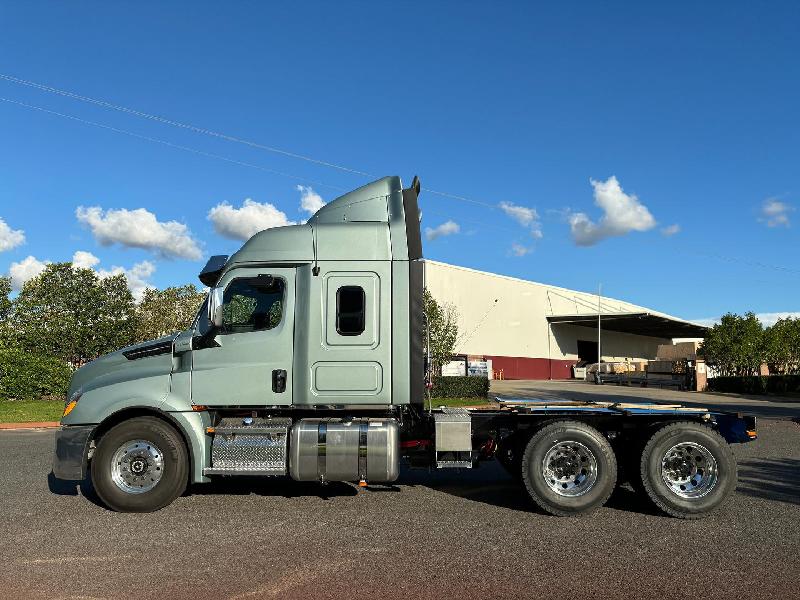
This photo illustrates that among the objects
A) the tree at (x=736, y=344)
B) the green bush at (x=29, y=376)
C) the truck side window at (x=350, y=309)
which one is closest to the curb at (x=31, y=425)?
the green bush at (x=29, y=376)

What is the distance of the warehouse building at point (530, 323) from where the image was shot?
53.8 meters

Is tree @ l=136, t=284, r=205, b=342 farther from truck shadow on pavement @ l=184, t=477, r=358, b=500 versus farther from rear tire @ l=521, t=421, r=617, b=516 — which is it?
rear tire @ l=521, t=421, r=617, b=516

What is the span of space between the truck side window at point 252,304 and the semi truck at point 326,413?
0.02 metres

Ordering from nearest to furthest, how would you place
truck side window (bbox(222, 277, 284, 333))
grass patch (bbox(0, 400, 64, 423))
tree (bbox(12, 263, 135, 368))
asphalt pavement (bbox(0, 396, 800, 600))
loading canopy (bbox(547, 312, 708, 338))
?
1. asphalt pavement (bbox(0, 396, 800, 600))
2. truck side window (bbox(222, 277, 284, 333))
3. grass patch (bbox(0, 400, 64, 423))
4. tree (bbox(12, 263, 135, 368))
5. loading canopy (bbox(547, 312, 708, 338))

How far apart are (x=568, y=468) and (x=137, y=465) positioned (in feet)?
15.8

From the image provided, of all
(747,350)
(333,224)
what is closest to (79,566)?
(333,224)

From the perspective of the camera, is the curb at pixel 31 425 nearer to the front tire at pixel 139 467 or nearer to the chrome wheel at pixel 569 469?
the front tire at pixel 139 467

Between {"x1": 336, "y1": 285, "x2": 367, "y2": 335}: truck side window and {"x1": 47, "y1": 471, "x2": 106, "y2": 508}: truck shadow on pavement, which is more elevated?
{"x1": 336, "y1": 285, "x2": 367, "y2": 335}: truck side window

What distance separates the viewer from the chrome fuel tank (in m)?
6.83

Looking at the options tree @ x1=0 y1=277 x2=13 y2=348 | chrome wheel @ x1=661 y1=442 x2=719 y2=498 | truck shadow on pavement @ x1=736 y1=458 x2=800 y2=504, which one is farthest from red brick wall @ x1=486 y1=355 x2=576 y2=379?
chrome wheel @ x1=661 y1=442 x2=719 y2=498

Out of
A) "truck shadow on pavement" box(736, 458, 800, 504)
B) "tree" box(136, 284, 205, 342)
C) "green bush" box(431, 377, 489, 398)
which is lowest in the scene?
"truck shadow on pavement" box(736, 458, 800, 504)

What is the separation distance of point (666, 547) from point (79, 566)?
5103mm

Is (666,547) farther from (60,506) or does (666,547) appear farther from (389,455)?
(60,506)

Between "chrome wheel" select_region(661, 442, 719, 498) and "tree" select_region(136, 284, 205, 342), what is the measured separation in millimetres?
31376
